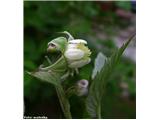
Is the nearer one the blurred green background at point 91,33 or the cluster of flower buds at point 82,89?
the cluster of flower buds at point 82,89

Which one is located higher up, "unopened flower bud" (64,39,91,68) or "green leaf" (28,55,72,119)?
"unopened flower bud" (64,39,91,68)

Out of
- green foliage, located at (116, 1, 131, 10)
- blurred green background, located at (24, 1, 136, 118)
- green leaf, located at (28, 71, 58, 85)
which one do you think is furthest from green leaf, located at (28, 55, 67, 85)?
green foliage, located at (116, 1, 131, 10)

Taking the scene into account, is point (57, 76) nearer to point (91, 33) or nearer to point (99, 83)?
point (99, 83)

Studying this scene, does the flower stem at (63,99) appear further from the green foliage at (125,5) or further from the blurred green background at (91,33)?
the green foliage at (125,5)

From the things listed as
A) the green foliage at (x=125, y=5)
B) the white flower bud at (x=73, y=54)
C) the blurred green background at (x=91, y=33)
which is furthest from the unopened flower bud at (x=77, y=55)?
the green foliage at (x=125, y=5)

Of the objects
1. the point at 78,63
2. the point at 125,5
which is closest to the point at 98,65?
the point at 78,63

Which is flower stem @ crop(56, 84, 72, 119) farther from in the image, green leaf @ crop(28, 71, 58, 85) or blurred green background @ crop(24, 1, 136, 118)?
blurred green background @ crop(24, 1, 136, 118)

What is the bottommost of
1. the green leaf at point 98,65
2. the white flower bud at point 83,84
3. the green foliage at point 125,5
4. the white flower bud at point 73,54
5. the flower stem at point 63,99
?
the flower stem at point 63,99

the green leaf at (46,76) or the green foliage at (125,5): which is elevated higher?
the green foliage at (125,5)
